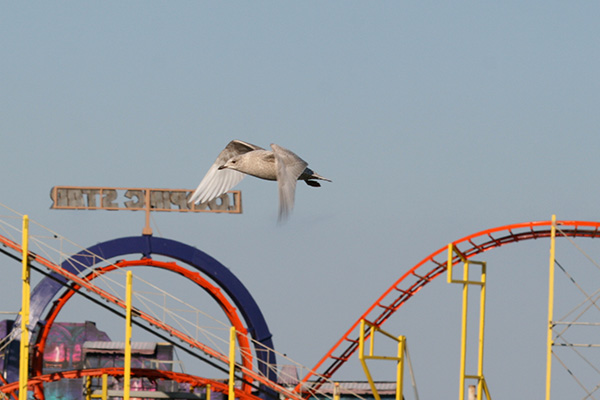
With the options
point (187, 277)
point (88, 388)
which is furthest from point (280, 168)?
point (187, 277)

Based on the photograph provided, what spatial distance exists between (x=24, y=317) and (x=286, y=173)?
11664mm

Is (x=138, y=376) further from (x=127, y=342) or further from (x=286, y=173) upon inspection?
(x=286, y=173)

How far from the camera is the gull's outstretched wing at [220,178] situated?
2858cm

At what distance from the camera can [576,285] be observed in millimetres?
33062

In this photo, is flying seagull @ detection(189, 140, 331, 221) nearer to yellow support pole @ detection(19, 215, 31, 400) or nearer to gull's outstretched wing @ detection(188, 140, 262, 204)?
gull's outstretched wing @ detection(188, 140, 262, 204)

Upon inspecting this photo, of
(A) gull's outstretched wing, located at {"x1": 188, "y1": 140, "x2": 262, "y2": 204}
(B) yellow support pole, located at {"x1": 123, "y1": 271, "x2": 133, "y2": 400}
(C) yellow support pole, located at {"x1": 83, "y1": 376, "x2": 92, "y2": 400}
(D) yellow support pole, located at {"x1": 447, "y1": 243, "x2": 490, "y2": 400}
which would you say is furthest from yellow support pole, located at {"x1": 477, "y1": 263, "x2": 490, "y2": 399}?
(C) yellow support pole, located at {"x1": 83, "y1": 376, "x2": 92, "y2": 400}

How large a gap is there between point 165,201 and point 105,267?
21.7 ft

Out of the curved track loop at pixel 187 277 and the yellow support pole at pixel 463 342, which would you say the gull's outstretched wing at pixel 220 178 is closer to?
the yellow support pole at pixel 463 342

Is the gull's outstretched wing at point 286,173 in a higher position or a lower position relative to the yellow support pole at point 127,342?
higher

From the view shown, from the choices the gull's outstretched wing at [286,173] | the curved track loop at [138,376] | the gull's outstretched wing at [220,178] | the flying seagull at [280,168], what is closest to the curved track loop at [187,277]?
the curved track loop at [138,376]

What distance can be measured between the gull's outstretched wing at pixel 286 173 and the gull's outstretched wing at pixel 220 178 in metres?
4.03

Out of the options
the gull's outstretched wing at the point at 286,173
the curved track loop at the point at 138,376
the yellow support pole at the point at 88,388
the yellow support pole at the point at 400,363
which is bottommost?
the yellow support pole at the point at 88,388

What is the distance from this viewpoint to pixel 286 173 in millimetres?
23609

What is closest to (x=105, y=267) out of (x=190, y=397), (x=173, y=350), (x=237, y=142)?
(x=190, y=397)
